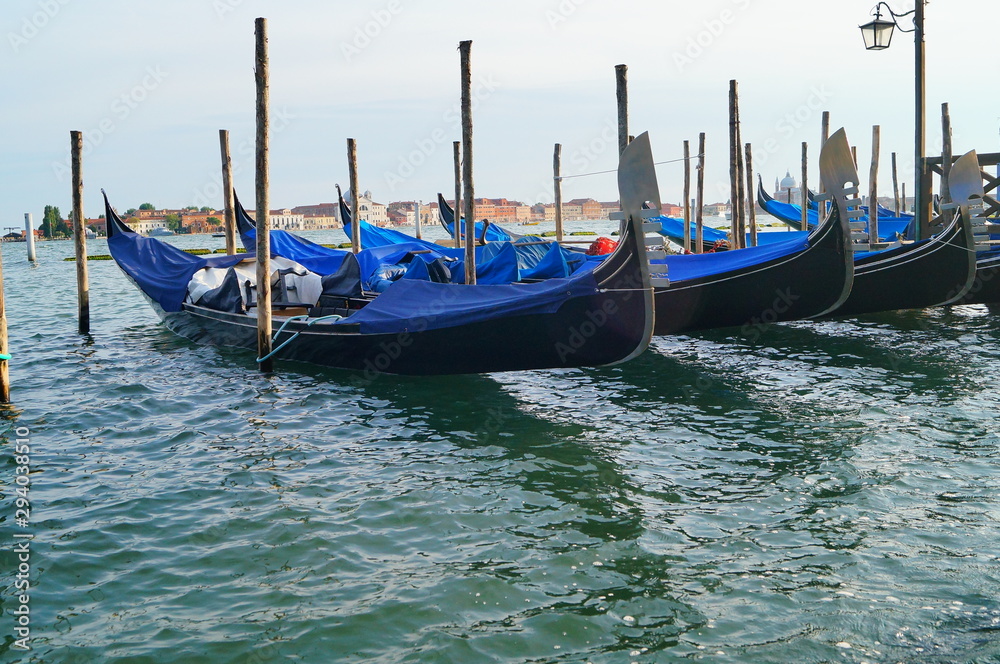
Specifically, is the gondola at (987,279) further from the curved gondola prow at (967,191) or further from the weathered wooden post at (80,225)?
the weathered wooden post at (80,225)

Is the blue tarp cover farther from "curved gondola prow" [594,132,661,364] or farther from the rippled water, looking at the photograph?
the rippled water

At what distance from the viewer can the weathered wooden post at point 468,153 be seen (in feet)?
29.0

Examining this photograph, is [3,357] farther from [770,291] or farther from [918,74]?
[918,74]

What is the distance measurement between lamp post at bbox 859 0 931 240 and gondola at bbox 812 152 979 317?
150cm

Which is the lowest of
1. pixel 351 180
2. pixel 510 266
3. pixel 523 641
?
pixel 523 641

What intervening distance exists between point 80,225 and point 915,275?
31.8ft

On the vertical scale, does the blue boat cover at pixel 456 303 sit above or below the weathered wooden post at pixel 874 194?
below

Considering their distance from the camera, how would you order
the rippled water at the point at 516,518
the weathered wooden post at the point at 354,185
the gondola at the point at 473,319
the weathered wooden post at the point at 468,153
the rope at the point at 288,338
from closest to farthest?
the rippled water at the point at 516,518, the gondola at the point at 473,319, the rope at the point at 288,338, the weathered wooden post at the point at 468,153, the weathered wooden post at the point at 354,185

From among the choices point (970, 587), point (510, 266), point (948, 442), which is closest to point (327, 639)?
point (970, 587)

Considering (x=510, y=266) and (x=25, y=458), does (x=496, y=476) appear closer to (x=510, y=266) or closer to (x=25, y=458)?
(x=25, y=458)

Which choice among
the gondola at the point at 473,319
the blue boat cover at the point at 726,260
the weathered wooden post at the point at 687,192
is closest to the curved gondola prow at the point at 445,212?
the weathered wooden post at the point at 687,192

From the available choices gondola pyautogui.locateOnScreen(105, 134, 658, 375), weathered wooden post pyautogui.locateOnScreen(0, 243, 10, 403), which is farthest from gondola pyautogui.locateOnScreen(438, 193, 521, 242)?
weathered wooden post pyautogui.locateOnScreen(0, 243, 10, 403)

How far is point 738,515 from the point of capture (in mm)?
4078

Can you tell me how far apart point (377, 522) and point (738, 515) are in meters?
1.75
